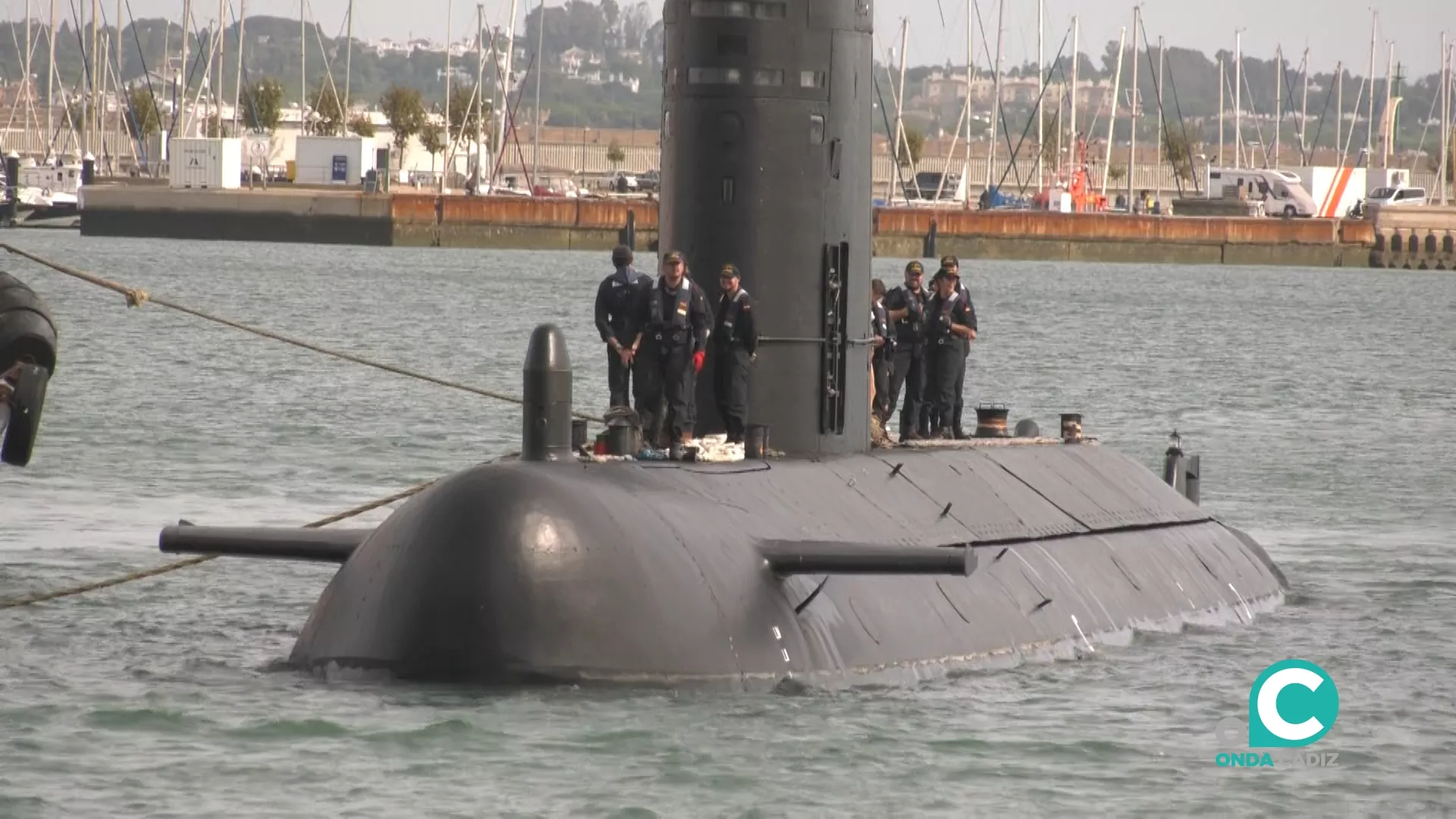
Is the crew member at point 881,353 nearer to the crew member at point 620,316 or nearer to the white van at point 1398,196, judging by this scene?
the crew member at point 620,316

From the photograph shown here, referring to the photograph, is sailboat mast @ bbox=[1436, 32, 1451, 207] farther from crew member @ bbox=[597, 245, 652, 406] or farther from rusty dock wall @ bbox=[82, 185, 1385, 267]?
crew member @ bbox=[597, 245, 652, 406]

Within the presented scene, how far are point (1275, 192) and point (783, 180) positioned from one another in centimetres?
11266

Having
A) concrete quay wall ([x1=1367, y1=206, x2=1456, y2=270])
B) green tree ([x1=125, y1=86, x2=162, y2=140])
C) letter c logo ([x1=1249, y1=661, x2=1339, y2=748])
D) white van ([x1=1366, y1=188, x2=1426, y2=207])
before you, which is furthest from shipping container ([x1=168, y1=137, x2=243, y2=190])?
letter c logo ([x1=1249, y1=661, x2=1339, y2=748])

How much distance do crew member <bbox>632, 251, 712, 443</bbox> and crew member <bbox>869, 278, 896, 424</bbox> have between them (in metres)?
3.68

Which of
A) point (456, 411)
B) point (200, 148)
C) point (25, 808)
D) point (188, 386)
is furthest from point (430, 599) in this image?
point (200, 148)

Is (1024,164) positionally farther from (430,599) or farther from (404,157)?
(430,599)

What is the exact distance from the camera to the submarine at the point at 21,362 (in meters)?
15.9

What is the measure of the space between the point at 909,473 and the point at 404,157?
148 metres

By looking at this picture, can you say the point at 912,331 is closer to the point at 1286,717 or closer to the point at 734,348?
the point at 734,348

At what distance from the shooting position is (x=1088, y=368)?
2111 inches

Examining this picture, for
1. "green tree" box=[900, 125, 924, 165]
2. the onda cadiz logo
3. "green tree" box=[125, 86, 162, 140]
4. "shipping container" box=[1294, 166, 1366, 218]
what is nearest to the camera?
the onda cadiz logo

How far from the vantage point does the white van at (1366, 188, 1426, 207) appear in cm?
12044

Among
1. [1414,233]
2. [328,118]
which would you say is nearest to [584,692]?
[1414,233]

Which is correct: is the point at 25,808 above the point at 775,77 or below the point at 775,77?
below
